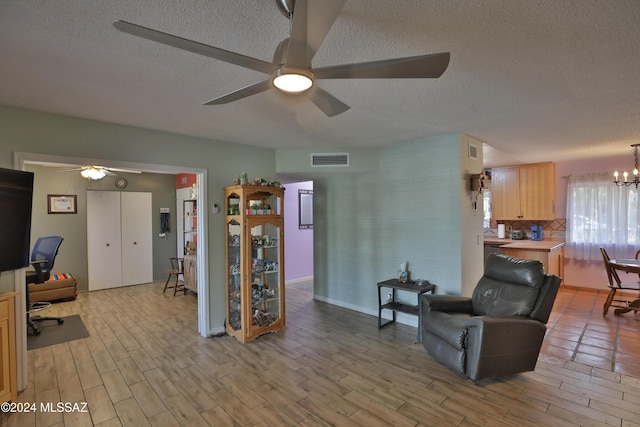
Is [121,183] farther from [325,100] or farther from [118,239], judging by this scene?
[325,100]

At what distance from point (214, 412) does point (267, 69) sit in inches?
95.7

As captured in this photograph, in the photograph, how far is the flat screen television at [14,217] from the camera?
2.36 meters

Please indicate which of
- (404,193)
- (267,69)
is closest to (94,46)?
(267,69)

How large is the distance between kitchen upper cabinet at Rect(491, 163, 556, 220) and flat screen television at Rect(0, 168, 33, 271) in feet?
22.8

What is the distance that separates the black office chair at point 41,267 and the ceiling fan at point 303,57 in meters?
4.37

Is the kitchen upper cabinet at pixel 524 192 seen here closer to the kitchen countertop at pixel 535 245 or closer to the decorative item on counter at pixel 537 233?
the decorative item on counter at pixel 537 233

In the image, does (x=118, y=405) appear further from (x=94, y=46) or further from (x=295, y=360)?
(x=94, y=46)

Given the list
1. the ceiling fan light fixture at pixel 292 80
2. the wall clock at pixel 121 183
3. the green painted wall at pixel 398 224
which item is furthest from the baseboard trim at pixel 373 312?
the wall clock at pixel 121 183

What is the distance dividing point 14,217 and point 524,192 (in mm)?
7248

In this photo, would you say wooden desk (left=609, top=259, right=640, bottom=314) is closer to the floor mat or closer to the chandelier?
the chandelier

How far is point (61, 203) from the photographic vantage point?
5.73 m

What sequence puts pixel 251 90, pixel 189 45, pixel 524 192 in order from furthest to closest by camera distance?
1. pixel 524 192
2. pixel 251 90
3. pixel 189 45

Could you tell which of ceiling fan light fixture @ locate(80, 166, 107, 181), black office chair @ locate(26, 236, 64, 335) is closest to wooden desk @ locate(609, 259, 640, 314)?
black office chair @ locate(26, 236, 64, 335)

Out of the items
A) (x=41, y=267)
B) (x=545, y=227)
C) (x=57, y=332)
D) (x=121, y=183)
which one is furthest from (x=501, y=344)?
(x=121, y=183)
